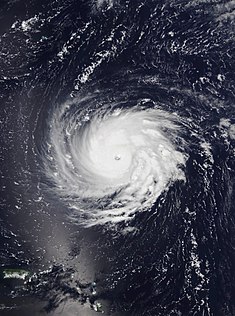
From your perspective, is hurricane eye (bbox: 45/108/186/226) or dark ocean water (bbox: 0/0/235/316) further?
hurricane eye (bbox: 45/108/186/226)

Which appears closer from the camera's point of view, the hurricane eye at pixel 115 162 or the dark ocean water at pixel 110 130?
the dark ocean water at pixel 110 130

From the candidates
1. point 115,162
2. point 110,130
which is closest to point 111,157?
point 115,162

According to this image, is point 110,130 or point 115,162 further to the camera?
point 110,130

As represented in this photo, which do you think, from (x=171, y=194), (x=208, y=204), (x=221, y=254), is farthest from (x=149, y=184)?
(x=221, y=254)

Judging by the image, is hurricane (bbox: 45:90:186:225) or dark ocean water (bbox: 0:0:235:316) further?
hurricane (bbox: 45:90:186:225)

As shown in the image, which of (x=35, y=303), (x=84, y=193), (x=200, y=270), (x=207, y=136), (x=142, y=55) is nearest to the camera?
(x=35, y=303)

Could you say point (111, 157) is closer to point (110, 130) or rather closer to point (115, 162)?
point (115, 162)

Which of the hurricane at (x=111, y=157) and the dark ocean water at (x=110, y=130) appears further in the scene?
the hurricane at (x=111, y=157)

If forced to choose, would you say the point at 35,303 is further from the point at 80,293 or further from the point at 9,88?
the point at 9,88
